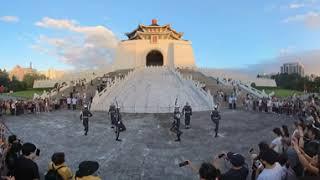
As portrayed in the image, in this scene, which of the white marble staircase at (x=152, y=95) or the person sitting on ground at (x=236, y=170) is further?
the white marble staircase at (x=152, y=95)

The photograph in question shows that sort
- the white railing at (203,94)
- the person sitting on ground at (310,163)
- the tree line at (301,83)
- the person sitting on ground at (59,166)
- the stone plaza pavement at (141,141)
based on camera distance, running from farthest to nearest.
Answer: the tree line at (301,83) < the white railing at (203,94) < the stone plaza pavement at (141,141) < the person sitting on ground at (59,166) < the person sitting on ground at (310,163)

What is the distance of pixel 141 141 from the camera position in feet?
61.2

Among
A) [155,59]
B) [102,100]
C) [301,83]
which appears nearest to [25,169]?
[102,100]

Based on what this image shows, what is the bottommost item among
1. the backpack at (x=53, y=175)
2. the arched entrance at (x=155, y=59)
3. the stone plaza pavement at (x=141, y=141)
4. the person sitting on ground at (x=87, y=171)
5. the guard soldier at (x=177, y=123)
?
the stone plaza pavement at (x=141, y=141)

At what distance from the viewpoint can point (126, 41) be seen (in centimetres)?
7494

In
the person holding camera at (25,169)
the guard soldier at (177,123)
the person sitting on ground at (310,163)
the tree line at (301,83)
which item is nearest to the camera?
the person sitting on ground at (310,163)

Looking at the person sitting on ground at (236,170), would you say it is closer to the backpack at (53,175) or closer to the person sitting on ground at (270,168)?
the person sitting on ground at (270,168)

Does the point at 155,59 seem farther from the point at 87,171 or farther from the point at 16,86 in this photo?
the point at 87,171

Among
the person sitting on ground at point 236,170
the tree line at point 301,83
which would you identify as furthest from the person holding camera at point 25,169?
the tree line at point 301,83

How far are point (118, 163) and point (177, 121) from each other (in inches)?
234

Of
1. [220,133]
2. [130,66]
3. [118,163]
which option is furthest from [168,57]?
[118,163]

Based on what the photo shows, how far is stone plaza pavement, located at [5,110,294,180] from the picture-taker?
13.6m

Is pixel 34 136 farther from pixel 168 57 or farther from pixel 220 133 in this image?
pixel 168 57

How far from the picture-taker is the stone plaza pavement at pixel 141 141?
537 inches
